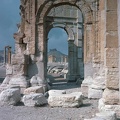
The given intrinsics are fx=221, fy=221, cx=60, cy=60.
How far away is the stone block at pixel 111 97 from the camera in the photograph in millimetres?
5371

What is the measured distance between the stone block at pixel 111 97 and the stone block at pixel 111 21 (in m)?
1.55

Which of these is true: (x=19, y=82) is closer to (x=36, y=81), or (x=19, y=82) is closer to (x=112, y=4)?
(x=36, y=81)

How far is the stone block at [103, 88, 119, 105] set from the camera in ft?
17.6

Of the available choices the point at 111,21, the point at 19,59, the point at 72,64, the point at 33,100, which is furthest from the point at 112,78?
the point at 72,64

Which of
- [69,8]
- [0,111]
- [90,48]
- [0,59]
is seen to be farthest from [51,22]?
[0,59]

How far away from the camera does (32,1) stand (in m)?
11.6

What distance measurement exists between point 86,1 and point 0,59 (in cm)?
5460

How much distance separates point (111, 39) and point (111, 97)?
143cm

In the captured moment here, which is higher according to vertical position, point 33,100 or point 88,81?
point 88,81

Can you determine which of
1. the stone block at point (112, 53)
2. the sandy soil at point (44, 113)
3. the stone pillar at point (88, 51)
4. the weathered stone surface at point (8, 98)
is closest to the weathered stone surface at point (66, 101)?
the sandy soil at point (44, 113)

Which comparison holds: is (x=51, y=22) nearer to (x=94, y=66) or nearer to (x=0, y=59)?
(x=94, y=66)

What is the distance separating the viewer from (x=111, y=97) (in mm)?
5406

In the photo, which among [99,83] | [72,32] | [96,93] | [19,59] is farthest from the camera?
[72,32]

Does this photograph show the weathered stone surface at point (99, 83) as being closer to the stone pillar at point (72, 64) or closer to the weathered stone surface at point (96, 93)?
the weathered stone surface at point (96, 93)
